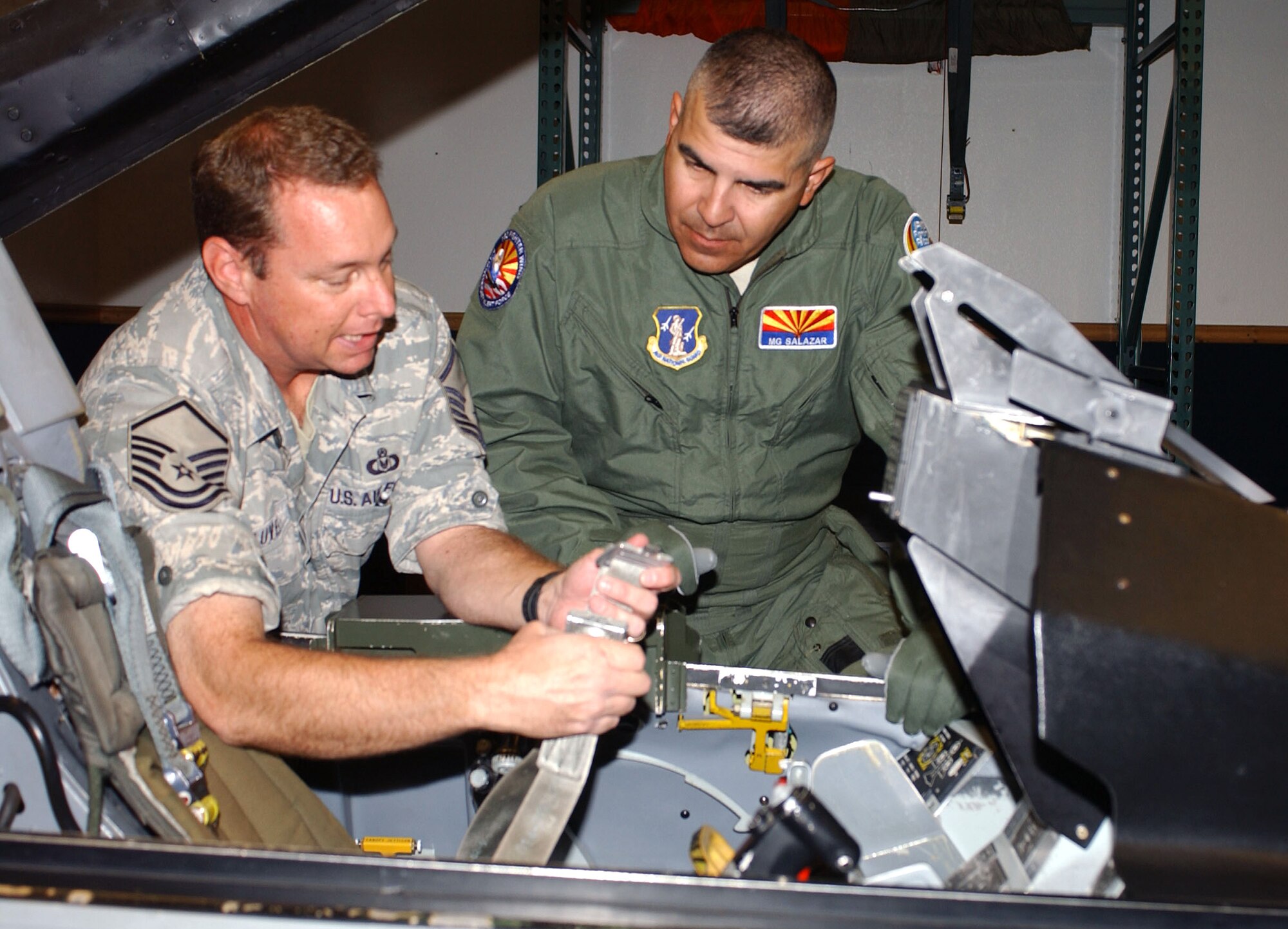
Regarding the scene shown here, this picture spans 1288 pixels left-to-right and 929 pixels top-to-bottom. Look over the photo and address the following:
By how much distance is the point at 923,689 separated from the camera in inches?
51.4

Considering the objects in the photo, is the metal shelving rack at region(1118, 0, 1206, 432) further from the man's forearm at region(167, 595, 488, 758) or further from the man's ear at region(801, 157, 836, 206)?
the man's forearm at region(167, 595, 488, 758)

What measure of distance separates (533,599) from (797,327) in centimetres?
81

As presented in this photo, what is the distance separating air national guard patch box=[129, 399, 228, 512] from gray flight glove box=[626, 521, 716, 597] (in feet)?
1.89

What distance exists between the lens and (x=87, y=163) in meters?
1.12

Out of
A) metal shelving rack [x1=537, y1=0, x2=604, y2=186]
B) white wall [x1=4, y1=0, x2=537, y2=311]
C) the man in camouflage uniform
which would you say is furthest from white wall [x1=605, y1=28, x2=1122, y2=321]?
the man in camouflage uniform

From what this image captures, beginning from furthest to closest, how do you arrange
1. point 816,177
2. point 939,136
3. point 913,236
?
point 939,136 < point 913,236 < point 816,177

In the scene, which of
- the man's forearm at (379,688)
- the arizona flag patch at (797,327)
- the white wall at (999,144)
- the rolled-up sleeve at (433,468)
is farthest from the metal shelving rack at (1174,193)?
the man's forearm at (379,688)

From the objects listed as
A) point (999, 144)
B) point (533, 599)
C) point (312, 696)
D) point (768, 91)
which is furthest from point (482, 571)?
point (999, 144)

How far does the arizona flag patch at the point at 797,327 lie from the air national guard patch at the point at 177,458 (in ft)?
3.38

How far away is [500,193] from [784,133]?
2.98 m

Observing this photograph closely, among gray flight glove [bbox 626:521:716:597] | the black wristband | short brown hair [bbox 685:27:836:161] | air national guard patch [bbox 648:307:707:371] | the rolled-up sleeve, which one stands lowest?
the black wristband

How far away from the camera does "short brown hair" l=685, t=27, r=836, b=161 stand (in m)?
1.64

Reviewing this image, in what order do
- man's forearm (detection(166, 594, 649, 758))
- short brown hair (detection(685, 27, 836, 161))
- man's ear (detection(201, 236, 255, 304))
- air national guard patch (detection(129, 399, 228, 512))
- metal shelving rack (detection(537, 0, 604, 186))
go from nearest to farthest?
man's forearm (detection(166, 594, 649, 758))
air national guard patch (detection(129, 399, 228, 512))
man's ear (detection(201, 236, 255, 304))
short brown hair (detection(685, 27, 836, 161))
metal shelving rack (detection(537, 0, 604, 186))

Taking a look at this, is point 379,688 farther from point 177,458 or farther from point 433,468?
point 433,468
